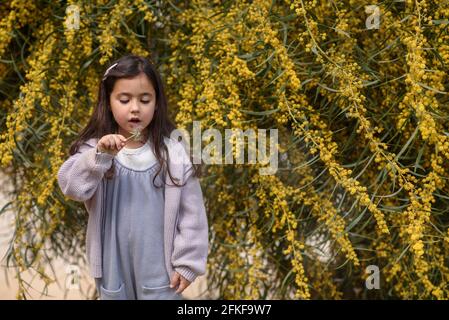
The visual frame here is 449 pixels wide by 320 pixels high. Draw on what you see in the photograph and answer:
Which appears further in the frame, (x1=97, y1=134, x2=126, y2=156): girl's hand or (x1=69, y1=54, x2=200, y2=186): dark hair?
(x1=69, y1=54, x2=200, y2=186): dark hair

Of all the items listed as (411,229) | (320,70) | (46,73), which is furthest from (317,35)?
(46,73)

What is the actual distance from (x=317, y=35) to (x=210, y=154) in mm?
366

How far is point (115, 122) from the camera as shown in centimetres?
145

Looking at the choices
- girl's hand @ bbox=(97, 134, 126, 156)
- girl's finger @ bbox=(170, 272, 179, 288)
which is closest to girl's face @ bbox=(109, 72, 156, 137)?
girl's hand @ bbox=(97, 134, 126, 156)

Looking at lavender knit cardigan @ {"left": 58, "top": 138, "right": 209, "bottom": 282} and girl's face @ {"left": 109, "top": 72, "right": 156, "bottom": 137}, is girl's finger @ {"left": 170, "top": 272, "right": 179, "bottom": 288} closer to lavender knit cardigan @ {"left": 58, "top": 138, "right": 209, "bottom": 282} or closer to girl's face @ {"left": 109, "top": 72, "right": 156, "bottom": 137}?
lavender knit cardigan @ {"left": 58, "top": 138, "right": 209, "bottom": 282}

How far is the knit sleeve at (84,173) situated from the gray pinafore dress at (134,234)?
0.23 ft

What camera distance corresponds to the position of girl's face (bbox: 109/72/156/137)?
53.4 inches

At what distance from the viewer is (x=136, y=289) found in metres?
1.40

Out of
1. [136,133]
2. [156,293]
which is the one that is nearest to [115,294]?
[156,293]

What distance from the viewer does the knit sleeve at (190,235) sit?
136cm


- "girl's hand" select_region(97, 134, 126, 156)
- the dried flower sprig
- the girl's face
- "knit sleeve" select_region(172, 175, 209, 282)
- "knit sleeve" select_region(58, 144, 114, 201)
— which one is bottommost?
Result: "knit sleeve" select_region(172, 175, 209, 282)

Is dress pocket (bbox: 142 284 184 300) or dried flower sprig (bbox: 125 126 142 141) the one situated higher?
dried flower sprig (bbox: 125 126 142 141)

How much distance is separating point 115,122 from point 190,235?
0.28 metres

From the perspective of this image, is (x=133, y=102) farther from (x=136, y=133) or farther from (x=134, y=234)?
(x=134, y=234)
